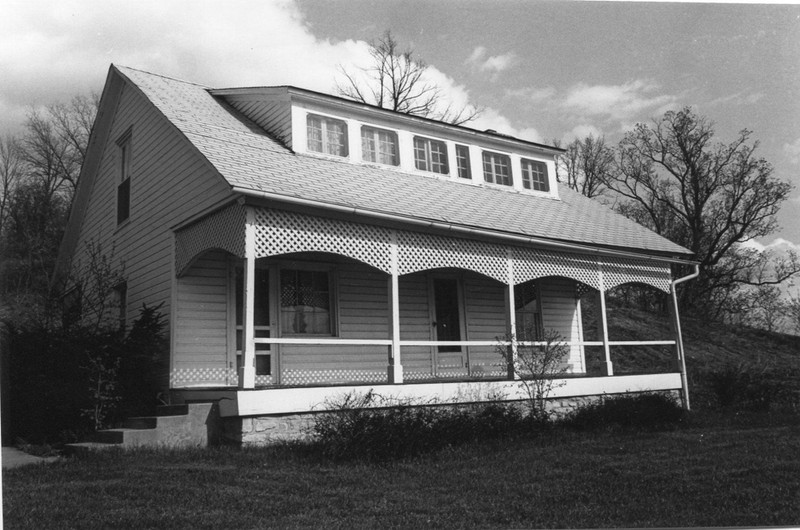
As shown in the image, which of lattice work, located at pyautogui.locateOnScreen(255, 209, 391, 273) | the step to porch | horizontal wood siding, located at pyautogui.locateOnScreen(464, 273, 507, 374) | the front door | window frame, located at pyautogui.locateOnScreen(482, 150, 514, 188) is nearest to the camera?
the step to porch

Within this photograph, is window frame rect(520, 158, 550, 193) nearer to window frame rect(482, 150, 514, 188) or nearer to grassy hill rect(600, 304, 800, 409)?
window frame rect(482, 150, 514, 188)

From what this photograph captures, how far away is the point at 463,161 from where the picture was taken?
15711 millimetres

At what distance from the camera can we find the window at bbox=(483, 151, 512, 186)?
1612cm

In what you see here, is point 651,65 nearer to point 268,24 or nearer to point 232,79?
point 268,24

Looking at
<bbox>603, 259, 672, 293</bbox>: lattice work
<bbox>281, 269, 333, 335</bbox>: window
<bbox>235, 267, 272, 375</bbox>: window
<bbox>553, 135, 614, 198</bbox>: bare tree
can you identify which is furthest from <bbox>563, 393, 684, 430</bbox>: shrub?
<bbox>553, 135, 614, 198</bbox>: bare tree

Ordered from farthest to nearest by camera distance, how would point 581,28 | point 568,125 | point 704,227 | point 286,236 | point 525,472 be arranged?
point 704,227, point 568,125, point 581,28, point 286,236, point 525,472

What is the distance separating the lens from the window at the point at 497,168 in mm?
16125

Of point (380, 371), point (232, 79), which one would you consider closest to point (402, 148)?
point (232, 79)

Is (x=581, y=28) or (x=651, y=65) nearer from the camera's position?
(x=581, y=28)

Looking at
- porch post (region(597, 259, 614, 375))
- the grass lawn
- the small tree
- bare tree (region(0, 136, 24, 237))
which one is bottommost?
the grass lawn

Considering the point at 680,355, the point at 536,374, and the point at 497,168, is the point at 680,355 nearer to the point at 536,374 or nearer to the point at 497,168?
the point at 536,374

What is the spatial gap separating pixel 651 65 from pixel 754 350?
595 inches

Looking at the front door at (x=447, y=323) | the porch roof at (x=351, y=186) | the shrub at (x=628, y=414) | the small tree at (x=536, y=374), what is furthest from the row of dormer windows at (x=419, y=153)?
the shrub at (x=628, y=414)

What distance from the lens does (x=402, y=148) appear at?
47.5 ft
